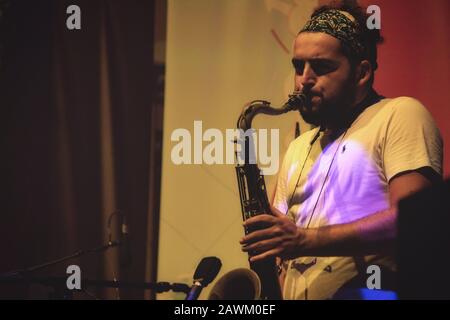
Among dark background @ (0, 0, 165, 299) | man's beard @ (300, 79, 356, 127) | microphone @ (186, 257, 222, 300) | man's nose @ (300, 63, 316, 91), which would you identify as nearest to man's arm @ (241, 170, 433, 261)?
microphone @ (186, 257, 222, 300)

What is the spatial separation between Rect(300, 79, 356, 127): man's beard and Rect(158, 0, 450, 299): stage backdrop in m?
1.09

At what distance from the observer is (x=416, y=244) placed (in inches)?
58.5

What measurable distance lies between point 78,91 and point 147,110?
1.75ft

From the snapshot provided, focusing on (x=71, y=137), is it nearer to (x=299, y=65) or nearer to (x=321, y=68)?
(x=299, y=65)

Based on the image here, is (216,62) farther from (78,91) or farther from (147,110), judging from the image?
(78,91)

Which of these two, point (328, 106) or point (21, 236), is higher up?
point (328, 106)

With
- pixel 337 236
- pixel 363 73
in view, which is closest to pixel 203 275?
pixel 337 236

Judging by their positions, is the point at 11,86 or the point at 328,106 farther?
the point at 11,86

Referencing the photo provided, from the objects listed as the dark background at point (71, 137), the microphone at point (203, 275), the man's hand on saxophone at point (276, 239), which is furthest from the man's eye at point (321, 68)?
the dark background at point (71, 137)

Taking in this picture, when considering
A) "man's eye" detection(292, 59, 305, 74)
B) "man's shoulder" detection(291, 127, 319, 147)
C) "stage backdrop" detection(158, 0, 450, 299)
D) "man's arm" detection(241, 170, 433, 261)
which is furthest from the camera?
"stage backdrop" detection(158, 0, 450, 299)

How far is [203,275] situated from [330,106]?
39.4 inches

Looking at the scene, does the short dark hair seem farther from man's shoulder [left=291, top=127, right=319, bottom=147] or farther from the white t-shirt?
man's shoulder [left=291, top=127, right=319, bottom=147]

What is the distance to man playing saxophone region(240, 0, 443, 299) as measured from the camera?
7.25 feet
